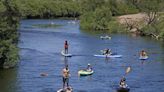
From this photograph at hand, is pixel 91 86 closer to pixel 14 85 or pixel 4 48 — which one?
pixel 14 85

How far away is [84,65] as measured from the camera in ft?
220

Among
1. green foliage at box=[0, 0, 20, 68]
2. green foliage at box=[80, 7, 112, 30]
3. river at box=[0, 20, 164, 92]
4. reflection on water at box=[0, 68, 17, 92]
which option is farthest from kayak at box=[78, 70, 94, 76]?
green foliage at box=[80, 7, 112, 30]

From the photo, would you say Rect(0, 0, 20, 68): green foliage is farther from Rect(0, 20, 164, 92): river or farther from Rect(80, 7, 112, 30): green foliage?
Rect(80, 7, 112, 30): green foliage

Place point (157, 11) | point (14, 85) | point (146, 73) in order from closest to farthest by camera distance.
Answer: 1. point (14, 85)
2. point (146, 73)
3. point (157, 11)

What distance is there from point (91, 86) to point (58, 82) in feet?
12.6

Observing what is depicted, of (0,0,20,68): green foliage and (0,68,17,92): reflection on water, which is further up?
(0,0,20,68): green foliage

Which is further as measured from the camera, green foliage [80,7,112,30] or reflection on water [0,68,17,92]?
green foliage [80,7,112,30]

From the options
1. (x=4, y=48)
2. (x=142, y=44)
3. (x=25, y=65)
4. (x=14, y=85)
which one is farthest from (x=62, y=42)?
(x=14, y=85)

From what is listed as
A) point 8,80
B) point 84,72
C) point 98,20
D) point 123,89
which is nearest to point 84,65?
point 84,72

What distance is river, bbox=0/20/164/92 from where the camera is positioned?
178 ft

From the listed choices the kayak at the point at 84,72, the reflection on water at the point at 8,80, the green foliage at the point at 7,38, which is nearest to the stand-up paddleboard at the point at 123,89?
the kayak at the point at 84,72

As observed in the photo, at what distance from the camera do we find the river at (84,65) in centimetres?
5419

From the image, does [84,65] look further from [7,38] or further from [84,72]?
[7,38]

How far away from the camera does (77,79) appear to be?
57781mm
